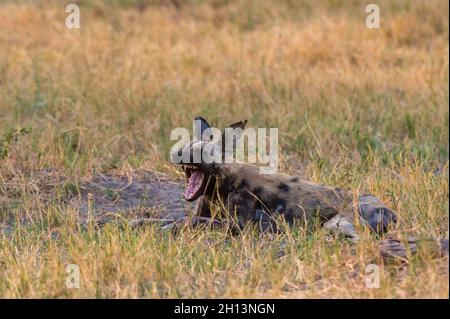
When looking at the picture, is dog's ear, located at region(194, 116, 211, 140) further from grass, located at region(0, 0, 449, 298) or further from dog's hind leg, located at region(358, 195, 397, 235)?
dog's hind leg, located at region(358, 195, 397, 235)

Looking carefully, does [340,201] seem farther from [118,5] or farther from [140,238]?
[118,5]

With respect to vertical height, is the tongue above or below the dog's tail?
above

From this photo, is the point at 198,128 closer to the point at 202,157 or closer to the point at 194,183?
the point at 202,157

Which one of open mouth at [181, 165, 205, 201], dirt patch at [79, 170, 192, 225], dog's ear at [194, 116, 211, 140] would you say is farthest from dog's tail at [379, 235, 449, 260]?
dirt patch at [79, 170, 192, 225]

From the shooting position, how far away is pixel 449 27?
37.9ft

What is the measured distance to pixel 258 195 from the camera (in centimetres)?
605

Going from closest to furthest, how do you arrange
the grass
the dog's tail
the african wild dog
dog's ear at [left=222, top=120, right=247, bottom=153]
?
the dog's tail, the grass, the african wild dog, dog's ear at [left=222, top=120, right=247, bottom=153]

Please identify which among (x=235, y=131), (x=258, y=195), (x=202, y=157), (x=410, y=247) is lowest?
(x=410, y=247)

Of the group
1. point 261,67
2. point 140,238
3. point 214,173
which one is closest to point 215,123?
point 261,67

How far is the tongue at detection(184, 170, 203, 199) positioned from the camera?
5.92 meters

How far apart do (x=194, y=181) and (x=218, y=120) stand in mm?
2688

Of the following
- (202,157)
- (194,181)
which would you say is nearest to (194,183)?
(194,181)

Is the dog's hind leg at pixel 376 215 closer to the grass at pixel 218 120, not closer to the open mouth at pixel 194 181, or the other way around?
the grass at pixel 218 120

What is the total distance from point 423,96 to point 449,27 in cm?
259
